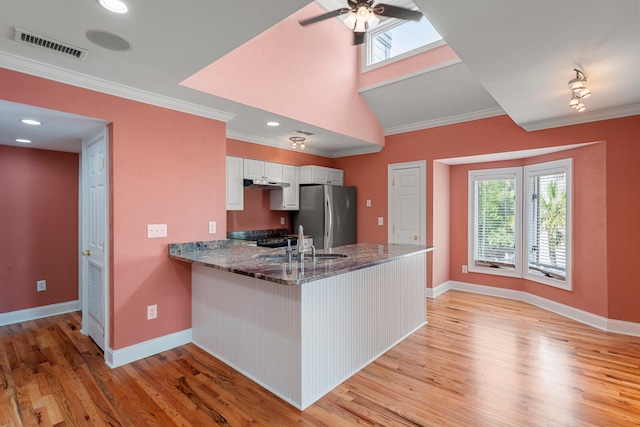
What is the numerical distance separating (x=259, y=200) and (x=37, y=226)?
8.90 ft

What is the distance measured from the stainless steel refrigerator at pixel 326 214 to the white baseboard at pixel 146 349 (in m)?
2.35

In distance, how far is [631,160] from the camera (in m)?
3.21

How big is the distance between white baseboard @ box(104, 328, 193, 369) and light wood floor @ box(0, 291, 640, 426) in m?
0.07

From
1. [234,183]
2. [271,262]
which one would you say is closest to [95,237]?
A: [234,183]

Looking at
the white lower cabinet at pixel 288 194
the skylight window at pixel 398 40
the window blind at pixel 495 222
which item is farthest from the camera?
the white lower cabinet at pixel 288 194

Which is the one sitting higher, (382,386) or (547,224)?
(547,224)

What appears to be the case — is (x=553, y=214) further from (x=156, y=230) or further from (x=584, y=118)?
(x=156, y=230)

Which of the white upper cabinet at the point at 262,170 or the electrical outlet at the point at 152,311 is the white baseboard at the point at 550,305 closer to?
the white upper cabinet at the point at 262,170

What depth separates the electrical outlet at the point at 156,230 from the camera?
2.77m

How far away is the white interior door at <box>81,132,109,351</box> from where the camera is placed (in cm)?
273

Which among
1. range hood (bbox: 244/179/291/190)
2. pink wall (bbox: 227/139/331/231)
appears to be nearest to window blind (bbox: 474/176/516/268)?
pink wall (bbox: 227/139/331/231)

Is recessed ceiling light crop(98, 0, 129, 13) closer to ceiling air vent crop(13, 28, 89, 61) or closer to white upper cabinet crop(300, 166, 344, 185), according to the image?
ceiling air vent crop(13, 28, 89, 61)

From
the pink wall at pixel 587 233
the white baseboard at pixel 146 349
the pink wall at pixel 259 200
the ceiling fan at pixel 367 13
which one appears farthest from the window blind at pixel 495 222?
the white baseboard at pixel 146 349

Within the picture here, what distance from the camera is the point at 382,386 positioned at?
2287 millimetres
